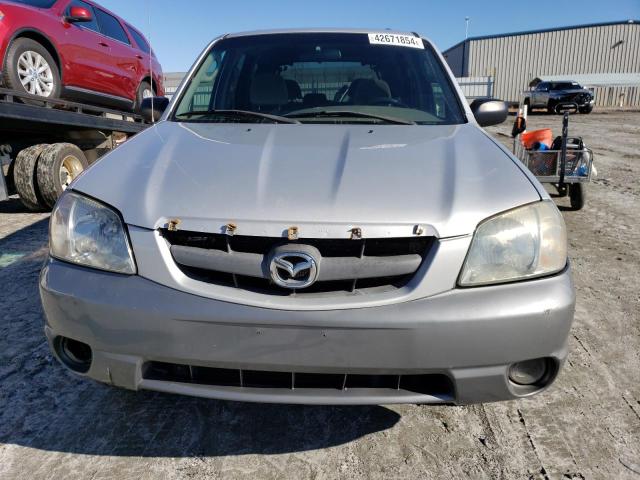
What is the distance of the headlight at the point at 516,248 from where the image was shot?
155 cm

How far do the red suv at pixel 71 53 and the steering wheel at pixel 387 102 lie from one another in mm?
1875

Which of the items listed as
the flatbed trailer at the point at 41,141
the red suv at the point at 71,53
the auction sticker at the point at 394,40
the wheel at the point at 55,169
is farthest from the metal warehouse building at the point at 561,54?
the auction sticker at the point at 394,40

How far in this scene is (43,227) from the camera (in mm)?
4984

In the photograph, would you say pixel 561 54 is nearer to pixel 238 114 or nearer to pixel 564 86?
pixel 564 86

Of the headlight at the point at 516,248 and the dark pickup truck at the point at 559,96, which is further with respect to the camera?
the dark pickup truck at the point at 559,96

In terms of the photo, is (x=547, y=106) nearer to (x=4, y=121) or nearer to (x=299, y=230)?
(x=4, y=121)

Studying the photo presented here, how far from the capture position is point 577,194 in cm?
562

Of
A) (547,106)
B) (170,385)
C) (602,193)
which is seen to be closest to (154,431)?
(170,385)

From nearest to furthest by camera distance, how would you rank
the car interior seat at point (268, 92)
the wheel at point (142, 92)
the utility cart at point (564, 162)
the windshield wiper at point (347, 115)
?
the windshield wiper at point (347, 115), the car interior seat at point (268, 92), the utility cart at point (564, 162), the wheel at point (142, 92)

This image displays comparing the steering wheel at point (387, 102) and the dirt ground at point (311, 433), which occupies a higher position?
the steering wheel at point (387, 102)

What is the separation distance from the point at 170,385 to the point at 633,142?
1392 cm

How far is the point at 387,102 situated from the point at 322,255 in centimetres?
144

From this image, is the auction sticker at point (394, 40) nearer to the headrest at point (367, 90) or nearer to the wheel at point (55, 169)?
the headrest at point (367, 90)

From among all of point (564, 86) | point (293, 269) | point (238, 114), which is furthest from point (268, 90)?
point (564, 86)
